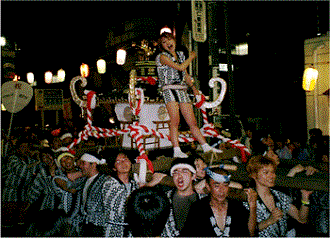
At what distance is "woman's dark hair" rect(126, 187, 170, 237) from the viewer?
262 cm

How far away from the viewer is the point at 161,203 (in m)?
2.70

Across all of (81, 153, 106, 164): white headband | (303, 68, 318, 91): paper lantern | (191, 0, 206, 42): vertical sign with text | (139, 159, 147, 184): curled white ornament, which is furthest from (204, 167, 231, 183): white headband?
(303, 68, 318, 91): paper lantern

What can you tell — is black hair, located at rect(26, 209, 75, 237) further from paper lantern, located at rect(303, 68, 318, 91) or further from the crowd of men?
paper lantern, located at rect(303, 68, 318, 91)

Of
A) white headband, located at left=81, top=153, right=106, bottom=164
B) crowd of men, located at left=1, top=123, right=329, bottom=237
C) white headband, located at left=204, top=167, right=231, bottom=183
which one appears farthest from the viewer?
white headband, located at left=81, top=153, right=106, bottom=164

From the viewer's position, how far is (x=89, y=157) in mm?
4914

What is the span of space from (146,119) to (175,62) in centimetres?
533

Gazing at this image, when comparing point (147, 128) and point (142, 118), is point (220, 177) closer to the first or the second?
point (147, 128)

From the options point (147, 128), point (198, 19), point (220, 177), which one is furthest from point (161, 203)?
point (198, 19)

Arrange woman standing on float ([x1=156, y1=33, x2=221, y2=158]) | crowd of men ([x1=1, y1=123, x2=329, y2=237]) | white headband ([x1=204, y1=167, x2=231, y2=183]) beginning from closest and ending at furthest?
crowd of men ([x1=1, y1=123, x2=329, y2=237])
white headband ([x1=204, y1=167, x2=231, y2=183])
woman standing on float ([x1=156, y1=33, x2=221, y2=158])

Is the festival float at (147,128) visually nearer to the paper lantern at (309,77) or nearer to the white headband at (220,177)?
the white headband at (220,177)

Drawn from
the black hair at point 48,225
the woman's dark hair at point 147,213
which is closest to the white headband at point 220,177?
the woman's dark hair at point 147,213

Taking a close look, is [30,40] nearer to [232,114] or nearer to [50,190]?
[232,114]

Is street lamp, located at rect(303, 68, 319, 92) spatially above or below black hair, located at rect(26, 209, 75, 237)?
above

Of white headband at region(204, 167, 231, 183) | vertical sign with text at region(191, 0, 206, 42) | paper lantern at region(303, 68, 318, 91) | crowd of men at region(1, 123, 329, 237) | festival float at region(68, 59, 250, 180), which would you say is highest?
vertical sign with text at region(191, 0, 206, 42)
